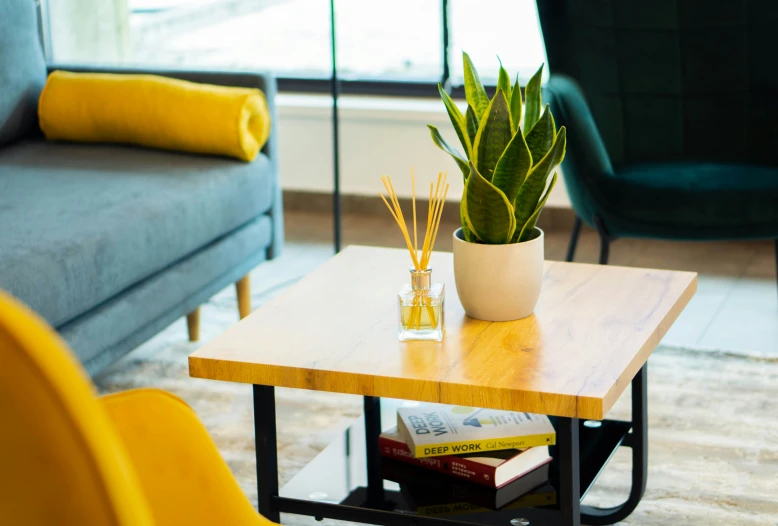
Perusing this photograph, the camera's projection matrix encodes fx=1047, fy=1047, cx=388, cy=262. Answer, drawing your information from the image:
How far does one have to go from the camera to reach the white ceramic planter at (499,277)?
57.2 inches

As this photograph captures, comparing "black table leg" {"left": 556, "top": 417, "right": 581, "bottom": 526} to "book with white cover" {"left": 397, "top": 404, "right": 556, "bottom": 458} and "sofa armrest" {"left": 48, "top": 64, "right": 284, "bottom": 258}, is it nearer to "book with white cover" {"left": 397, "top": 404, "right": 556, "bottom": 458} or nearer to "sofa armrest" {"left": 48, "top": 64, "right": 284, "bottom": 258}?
"book with white cover" {"left": 397, "top": 404, "right": 556, "bottom": 458}

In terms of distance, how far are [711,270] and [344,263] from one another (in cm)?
172

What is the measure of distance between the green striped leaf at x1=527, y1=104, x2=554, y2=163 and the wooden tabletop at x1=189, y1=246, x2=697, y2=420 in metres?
0.24

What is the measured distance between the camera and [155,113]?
259 centimetres

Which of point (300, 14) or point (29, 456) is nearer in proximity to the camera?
point (29, 456)

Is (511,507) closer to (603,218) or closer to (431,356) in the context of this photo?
(431,356)

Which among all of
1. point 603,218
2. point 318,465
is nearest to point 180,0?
point 603,218

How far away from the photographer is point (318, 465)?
1.58 metres

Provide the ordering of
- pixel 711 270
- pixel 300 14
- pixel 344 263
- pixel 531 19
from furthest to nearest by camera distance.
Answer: pixel 300 14, pixel 531 19, pixel 711 270, pixel 344 263

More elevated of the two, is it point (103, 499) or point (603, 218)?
point (103, 499)

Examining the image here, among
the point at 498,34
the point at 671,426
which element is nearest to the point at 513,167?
the point at 671,426

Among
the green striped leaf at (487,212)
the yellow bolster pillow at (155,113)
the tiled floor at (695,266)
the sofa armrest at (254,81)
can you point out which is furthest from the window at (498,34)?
the green striped leaf at (487,212)

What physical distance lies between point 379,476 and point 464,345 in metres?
0.26

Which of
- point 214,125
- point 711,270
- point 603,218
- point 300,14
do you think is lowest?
point 711,270
